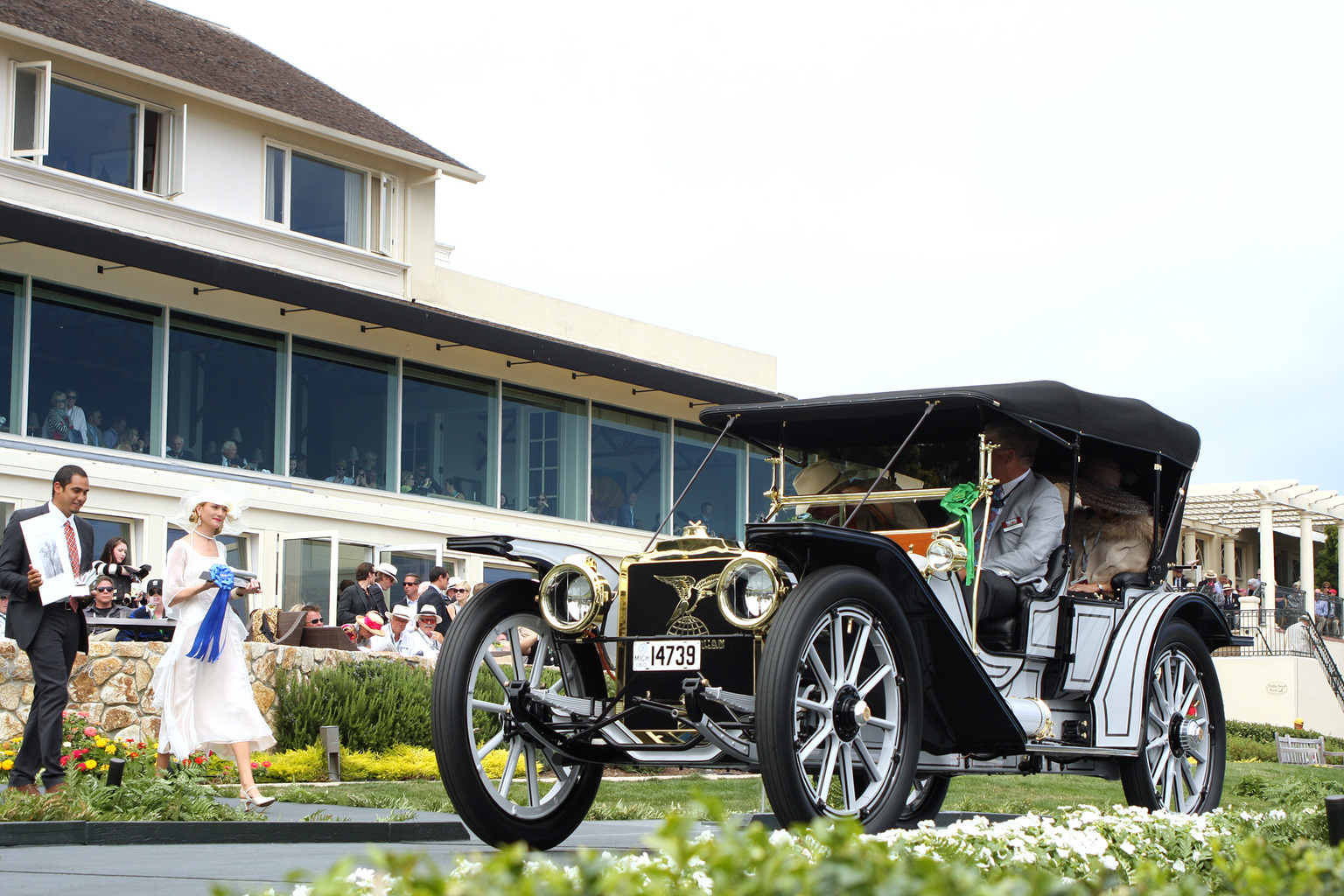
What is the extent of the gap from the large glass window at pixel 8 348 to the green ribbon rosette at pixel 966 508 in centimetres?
1518

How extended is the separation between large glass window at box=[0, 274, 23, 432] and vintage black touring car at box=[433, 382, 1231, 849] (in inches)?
532

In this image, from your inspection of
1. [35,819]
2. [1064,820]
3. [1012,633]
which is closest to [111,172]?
[35,819]

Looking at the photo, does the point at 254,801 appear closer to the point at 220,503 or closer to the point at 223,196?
the point at 220,503

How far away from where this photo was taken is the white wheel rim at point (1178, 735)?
8.46 meters

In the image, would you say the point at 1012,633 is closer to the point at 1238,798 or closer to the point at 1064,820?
the point at 1064,820

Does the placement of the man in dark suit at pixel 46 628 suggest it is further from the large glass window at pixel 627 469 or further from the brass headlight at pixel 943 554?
the large glass window at pixel 627 469

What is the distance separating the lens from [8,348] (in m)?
19.7

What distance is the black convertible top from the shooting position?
25.3 feet

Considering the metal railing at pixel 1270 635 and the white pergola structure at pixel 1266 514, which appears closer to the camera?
the metal railing at pixel 1270 635

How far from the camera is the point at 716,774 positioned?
1588 cm

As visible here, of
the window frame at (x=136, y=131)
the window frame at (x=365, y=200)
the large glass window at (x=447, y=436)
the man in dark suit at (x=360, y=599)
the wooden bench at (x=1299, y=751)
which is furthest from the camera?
the wooden bench at (x=1299, y=751)

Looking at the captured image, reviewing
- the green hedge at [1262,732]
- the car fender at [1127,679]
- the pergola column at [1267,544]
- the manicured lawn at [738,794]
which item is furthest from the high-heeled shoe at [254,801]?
the pergola column at [1267,544]

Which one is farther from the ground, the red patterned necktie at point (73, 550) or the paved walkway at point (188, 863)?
the red patterned necktie at point (73, 550)

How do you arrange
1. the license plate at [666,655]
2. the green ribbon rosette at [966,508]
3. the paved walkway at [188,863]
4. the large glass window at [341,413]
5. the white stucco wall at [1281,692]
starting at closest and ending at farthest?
Answer: the paved walkway at [188,863], the license plate at [666,655], the green ribbon rosette at [966,508], the large glass window at [341,413], the white stucco wall at [1281,692]
